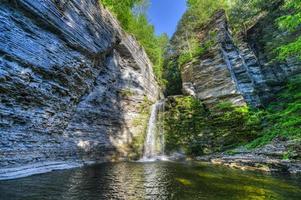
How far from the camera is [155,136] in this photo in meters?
18.4

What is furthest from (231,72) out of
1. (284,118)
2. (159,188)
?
(159,188)

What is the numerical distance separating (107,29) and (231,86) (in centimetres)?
1162

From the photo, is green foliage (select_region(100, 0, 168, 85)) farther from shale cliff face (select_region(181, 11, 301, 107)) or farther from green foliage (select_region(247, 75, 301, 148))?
green foliage (select_region(247, 75, 301, 148))

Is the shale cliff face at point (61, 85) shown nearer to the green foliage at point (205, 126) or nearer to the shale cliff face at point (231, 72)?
the green foliage at point (205, 126)

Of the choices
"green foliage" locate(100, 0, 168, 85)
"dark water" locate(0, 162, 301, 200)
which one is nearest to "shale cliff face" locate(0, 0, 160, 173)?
"dark water" locate(0, 162, 301, 200)

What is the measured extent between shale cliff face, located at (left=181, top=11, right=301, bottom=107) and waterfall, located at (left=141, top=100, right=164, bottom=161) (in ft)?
12.6

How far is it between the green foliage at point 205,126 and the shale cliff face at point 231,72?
47.2 inches

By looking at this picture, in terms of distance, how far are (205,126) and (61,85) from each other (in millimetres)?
12183

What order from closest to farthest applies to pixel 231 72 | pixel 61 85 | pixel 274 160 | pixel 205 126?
pixel 274 160, pixel 61 85, pixel 205 126, pixel 231 72

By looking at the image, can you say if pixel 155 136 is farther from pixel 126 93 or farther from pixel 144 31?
pixel 144 31

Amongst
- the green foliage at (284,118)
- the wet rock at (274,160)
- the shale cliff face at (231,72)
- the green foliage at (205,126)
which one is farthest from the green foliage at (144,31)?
the wet rock at (274,160)

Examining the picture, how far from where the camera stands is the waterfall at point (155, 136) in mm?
17359

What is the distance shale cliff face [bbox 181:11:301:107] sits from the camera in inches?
748

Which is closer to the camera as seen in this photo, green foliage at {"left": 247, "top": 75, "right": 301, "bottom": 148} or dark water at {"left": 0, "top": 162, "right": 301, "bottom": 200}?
dark water at {"left": 0, "top": 162, "right": 301, "bottom": 200}
